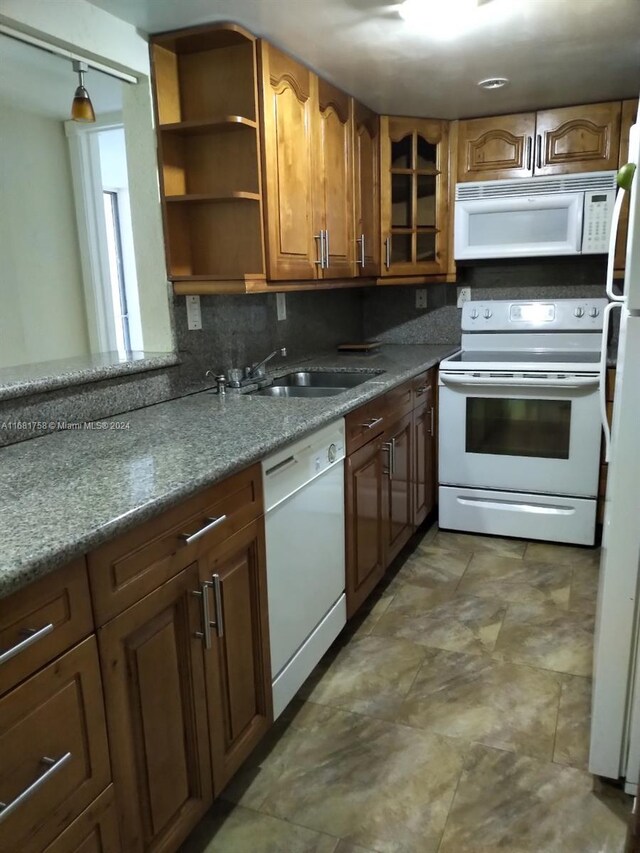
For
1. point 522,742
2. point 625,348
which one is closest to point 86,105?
point 625,348

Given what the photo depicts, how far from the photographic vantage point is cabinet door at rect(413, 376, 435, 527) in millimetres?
2980

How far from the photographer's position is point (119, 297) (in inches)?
156

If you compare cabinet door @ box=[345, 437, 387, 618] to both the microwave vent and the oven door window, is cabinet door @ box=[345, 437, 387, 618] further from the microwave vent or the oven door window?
the microwave vent

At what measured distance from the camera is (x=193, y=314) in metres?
2.36

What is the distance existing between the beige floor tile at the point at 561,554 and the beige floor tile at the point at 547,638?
0.45m

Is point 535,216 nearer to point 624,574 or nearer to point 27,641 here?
point 624,574

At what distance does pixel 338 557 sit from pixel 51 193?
8.64ft

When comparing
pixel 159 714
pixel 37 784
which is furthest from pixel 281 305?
pixel 37 784

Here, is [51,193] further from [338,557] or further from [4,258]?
[338,557]

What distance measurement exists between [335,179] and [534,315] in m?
1.37

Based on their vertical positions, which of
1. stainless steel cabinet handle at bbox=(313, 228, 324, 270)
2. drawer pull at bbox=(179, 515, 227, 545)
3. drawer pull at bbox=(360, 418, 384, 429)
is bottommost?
drawer pull at bbox=(360, 418, 384, 429)

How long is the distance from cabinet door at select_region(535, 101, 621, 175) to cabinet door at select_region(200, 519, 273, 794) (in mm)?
2573

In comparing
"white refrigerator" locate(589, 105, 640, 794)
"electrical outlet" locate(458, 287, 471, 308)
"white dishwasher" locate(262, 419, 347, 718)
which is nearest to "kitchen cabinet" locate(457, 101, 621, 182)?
"electrical outlet" locate(458, 287, 471, 308)

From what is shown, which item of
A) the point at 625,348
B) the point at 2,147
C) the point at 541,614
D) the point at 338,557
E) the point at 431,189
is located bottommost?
the point at 541,614
